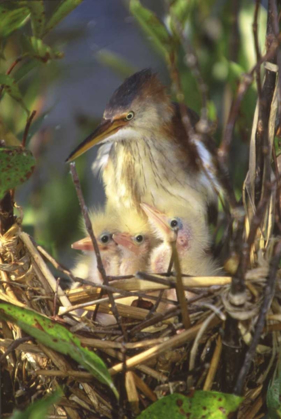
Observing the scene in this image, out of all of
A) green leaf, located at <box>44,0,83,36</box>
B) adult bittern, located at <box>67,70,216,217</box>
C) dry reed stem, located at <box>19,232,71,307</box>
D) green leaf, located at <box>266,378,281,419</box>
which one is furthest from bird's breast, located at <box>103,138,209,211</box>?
green leaf, located at <box>266,378,281,419</box>

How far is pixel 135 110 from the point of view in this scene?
5.87ft

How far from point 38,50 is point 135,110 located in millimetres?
635

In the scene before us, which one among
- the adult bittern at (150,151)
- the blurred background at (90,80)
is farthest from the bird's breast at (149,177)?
the blurred background at (90,80)

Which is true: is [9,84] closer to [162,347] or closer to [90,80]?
[162,347]

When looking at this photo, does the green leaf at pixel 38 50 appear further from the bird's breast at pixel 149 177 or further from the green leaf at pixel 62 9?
the bird's breast at pixel 149 177

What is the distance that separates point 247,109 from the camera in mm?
1629

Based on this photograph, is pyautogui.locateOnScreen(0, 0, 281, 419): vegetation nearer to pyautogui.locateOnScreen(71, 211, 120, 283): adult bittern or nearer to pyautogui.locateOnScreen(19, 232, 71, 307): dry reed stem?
pyautogui.locateOnScreen(19, 232, 71, 307): dry reed stem

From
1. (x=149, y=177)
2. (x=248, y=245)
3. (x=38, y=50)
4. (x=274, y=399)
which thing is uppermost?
(x=38, y=50)

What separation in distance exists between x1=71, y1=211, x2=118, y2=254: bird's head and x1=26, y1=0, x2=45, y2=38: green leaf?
56cm

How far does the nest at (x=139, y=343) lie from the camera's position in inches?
42.0

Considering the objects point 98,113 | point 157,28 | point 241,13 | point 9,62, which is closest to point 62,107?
point 98,113

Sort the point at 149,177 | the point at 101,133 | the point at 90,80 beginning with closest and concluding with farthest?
the point at 101,133, the point at 149,177, the point at 90,80

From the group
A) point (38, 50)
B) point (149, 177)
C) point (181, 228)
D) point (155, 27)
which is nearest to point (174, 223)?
point (181, 228)

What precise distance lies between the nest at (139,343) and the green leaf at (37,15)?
0.37 m
